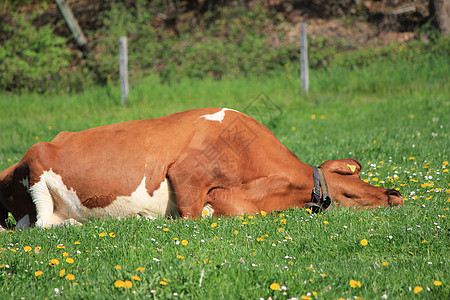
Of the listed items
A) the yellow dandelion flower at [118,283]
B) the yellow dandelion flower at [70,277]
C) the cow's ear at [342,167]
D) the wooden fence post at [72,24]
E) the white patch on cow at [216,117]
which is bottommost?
the cow's ear at [342,167]

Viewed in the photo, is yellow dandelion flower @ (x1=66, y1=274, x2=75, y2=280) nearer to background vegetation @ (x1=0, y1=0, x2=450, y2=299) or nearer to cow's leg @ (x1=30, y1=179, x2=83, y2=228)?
background vegetation @ (x1=0, y1=0, x2=450, y2=299)

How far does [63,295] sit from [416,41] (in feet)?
38.1

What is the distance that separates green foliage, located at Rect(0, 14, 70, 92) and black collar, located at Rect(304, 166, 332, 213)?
32.7ft

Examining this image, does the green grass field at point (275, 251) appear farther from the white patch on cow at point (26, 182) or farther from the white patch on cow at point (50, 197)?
the white patch on cow at point (26, 182)

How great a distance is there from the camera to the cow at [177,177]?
408cm

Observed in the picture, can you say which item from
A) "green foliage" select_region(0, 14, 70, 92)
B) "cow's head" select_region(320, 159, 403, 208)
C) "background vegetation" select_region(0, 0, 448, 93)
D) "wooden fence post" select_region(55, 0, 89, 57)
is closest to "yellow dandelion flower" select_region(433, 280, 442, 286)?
"cow's head" select_region(320, 159, 403, 208)

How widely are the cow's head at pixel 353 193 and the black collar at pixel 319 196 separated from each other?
0.10 metres

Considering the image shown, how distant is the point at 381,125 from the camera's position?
8469mm

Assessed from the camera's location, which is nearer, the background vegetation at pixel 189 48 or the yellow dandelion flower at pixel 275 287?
the yellow dandelion flower at pixel 275 287

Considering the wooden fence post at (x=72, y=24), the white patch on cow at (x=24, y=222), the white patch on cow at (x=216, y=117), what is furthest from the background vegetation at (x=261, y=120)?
the white patch on cow at (x=216, y=117)

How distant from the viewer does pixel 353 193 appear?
430 cm

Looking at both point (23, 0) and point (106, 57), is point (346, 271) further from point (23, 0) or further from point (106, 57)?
point (23, 0)

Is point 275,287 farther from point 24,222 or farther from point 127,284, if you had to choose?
point 24,222

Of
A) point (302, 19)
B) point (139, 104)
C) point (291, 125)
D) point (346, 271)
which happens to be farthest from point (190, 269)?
point (302, 19)
